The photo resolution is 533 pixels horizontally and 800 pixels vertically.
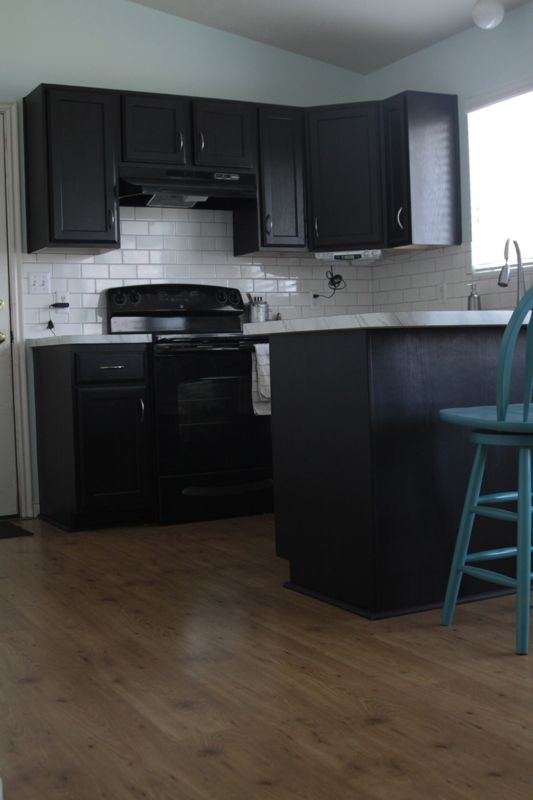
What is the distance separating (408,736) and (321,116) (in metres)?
4.23

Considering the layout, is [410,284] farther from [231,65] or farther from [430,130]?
[231,65]

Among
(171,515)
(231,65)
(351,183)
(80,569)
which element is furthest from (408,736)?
(231,65)

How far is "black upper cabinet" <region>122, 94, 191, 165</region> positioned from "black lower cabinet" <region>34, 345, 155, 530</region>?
107cm

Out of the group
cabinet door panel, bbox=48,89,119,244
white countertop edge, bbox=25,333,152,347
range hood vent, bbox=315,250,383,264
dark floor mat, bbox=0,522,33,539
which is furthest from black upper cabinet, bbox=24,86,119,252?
dark floor mat, bbox=0,522,33,539

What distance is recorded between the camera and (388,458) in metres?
3.05

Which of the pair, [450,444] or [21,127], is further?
[21,127]

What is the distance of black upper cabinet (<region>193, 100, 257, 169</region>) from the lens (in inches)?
211

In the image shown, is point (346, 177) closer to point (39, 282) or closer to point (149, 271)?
point (149, 271)

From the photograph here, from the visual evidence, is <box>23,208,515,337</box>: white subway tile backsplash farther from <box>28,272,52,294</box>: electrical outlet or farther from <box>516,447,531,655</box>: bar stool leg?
<box>516,447,531,655</box>: bar stool leg

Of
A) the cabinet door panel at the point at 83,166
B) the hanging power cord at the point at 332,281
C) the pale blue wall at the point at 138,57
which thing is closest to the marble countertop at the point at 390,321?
the cabinet door panel at the point at 83,166

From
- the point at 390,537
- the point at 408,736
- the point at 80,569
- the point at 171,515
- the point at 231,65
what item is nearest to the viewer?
the point at 408,736

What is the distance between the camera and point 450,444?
3.18 m

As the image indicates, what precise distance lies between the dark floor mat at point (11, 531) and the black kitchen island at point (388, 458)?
198 centimetres

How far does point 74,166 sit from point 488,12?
86.8 inches
